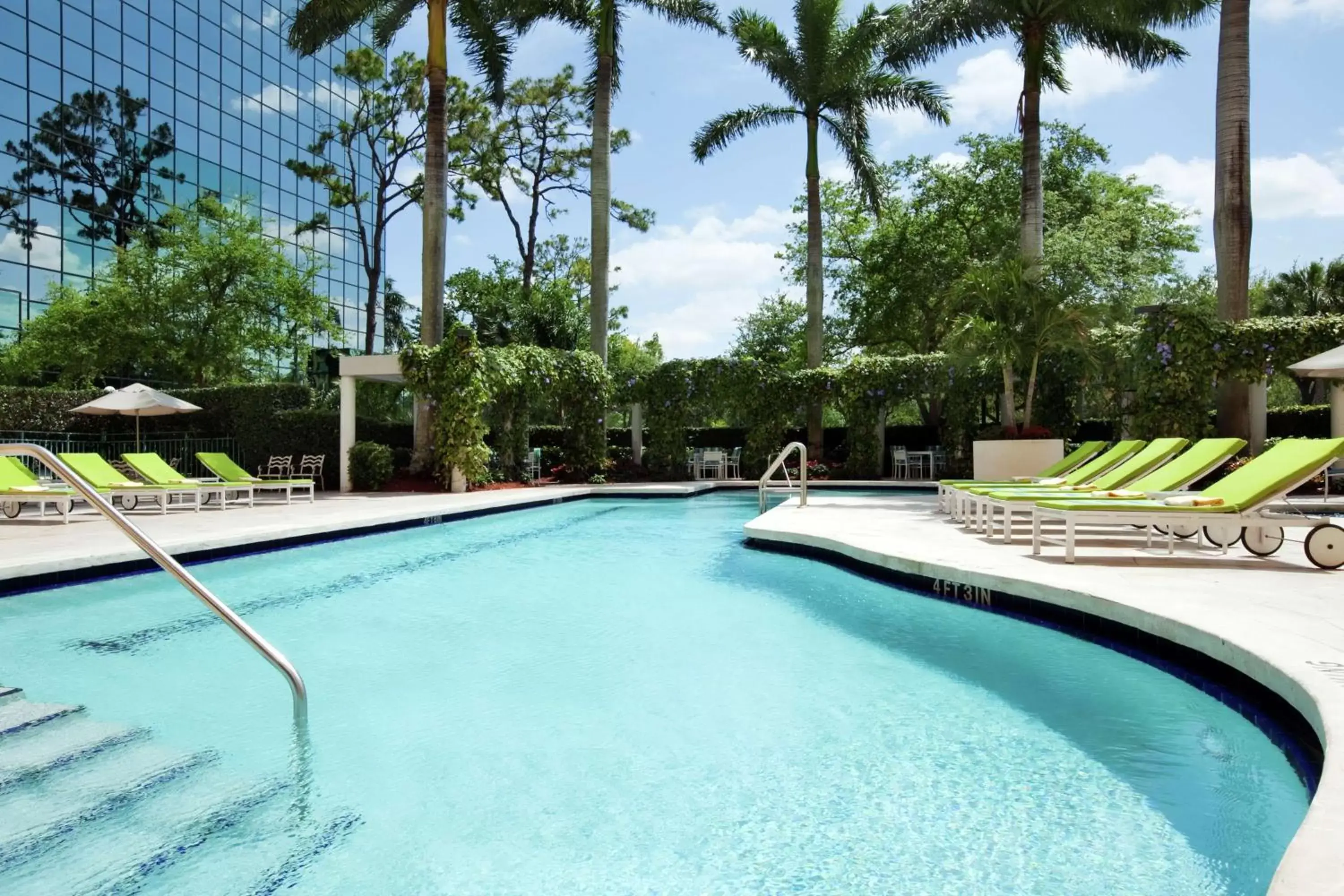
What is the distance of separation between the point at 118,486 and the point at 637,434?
524 inches

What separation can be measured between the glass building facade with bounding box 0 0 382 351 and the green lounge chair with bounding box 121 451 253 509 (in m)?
12.1

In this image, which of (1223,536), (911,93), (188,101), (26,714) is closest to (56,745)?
(26,714)

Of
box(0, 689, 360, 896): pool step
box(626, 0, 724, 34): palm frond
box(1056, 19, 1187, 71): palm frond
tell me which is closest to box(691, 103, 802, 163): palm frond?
box(626, 0, 724, 34): palm frond

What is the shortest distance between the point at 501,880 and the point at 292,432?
1875cm

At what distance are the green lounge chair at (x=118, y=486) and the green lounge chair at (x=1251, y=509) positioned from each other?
11454mm

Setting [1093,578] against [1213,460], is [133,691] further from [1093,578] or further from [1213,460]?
[1213,460]

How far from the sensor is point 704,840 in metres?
2.90

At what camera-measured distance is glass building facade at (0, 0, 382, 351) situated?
24.4 meters

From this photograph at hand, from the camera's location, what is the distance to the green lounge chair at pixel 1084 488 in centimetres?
807

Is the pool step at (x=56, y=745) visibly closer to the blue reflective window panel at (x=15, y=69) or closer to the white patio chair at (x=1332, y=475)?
the white patio chair at (x=1332, y=475)

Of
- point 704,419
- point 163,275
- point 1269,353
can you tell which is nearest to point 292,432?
point 163,275

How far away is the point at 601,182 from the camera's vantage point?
20.6 meters

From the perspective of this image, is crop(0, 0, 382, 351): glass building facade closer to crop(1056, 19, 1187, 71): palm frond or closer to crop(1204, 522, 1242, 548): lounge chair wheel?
crop(1056, 19, 1187, 71): palm frond

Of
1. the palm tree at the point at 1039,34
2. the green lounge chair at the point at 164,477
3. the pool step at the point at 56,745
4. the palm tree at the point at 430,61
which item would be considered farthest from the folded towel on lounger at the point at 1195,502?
the palm tree at the point at 430,61
